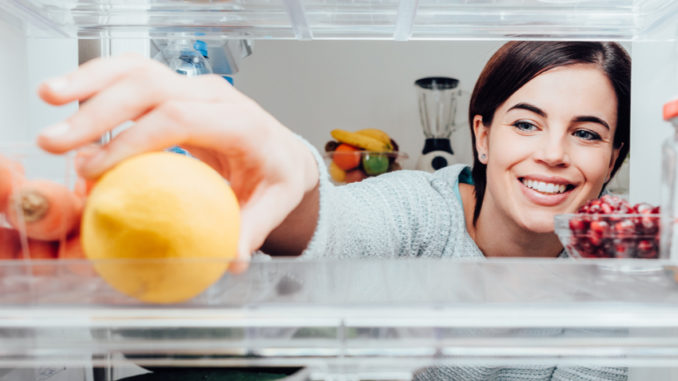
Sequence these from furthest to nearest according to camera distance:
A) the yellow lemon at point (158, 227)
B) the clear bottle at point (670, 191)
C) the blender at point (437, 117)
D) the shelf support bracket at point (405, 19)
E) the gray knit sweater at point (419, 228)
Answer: the blender at point (437, 117) < the gray knit sweater at point (419, 228) < the shelf support bracket at point (405, 19) < the clear bottle at point (670, 191) < the yellow lemon at point (158, 227)

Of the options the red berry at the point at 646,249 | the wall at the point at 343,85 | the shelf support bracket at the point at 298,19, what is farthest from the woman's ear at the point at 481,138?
the red berry at the point at 646,249

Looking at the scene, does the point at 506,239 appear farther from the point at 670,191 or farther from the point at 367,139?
the point at 670,191

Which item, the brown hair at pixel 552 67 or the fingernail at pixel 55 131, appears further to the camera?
the brown hair at pixel 552 67

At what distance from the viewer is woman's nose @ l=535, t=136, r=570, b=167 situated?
96cm

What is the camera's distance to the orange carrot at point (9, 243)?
→ 1.26ft

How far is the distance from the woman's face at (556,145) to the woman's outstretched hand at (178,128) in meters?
0.69

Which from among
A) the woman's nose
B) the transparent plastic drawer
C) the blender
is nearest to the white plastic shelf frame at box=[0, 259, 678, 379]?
the transparent plastic drawer

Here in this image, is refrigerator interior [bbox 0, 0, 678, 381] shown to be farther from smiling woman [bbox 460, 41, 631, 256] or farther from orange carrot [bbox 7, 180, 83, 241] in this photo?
smiling woman [bbox 460, 41, 631, 256]

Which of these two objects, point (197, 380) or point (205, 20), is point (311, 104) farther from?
point (197, 380)

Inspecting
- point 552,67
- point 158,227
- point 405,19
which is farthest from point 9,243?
point 552,67

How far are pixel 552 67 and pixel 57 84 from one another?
0.96m

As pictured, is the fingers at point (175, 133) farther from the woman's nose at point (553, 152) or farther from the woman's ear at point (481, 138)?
the woman's ear at point (481, 138)

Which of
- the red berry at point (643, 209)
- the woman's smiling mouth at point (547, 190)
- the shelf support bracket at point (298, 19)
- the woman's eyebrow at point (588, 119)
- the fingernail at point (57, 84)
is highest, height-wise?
the shelf support bracket at point (298, 19)

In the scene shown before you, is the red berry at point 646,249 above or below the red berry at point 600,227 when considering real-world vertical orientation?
below
